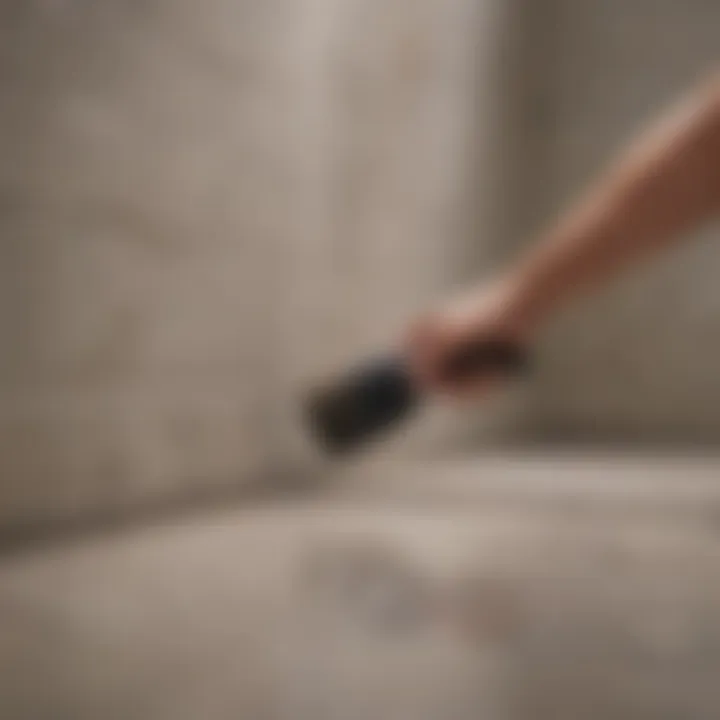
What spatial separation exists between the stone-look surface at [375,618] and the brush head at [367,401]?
0.08 meters

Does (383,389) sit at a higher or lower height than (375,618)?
higher

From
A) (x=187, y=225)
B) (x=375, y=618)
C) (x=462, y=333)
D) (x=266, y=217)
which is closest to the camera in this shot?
(x=375, y=618)

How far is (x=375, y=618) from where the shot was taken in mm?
602

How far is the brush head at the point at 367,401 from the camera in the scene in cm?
93

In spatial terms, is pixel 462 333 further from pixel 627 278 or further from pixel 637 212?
pixel 627 278

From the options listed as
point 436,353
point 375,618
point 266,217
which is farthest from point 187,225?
point 375,618

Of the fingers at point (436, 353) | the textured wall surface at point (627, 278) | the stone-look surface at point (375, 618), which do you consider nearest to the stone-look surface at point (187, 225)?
the stone-look surface at point (375, 618)

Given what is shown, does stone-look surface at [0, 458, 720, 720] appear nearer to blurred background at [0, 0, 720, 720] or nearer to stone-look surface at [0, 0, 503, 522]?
blurred background at [0, 0, 720, 720]

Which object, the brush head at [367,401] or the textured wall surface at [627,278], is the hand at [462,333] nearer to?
the brush head at [367,401]

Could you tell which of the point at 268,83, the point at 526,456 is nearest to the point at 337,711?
A: the point at 268,83

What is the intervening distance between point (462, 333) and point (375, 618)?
0.35 metres

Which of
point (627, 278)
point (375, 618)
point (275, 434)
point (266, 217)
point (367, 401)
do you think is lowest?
point (375, 618)

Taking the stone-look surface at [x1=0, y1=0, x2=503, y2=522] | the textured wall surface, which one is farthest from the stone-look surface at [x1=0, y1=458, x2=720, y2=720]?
the textured wall surface

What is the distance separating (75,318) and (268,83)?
1.22ft
